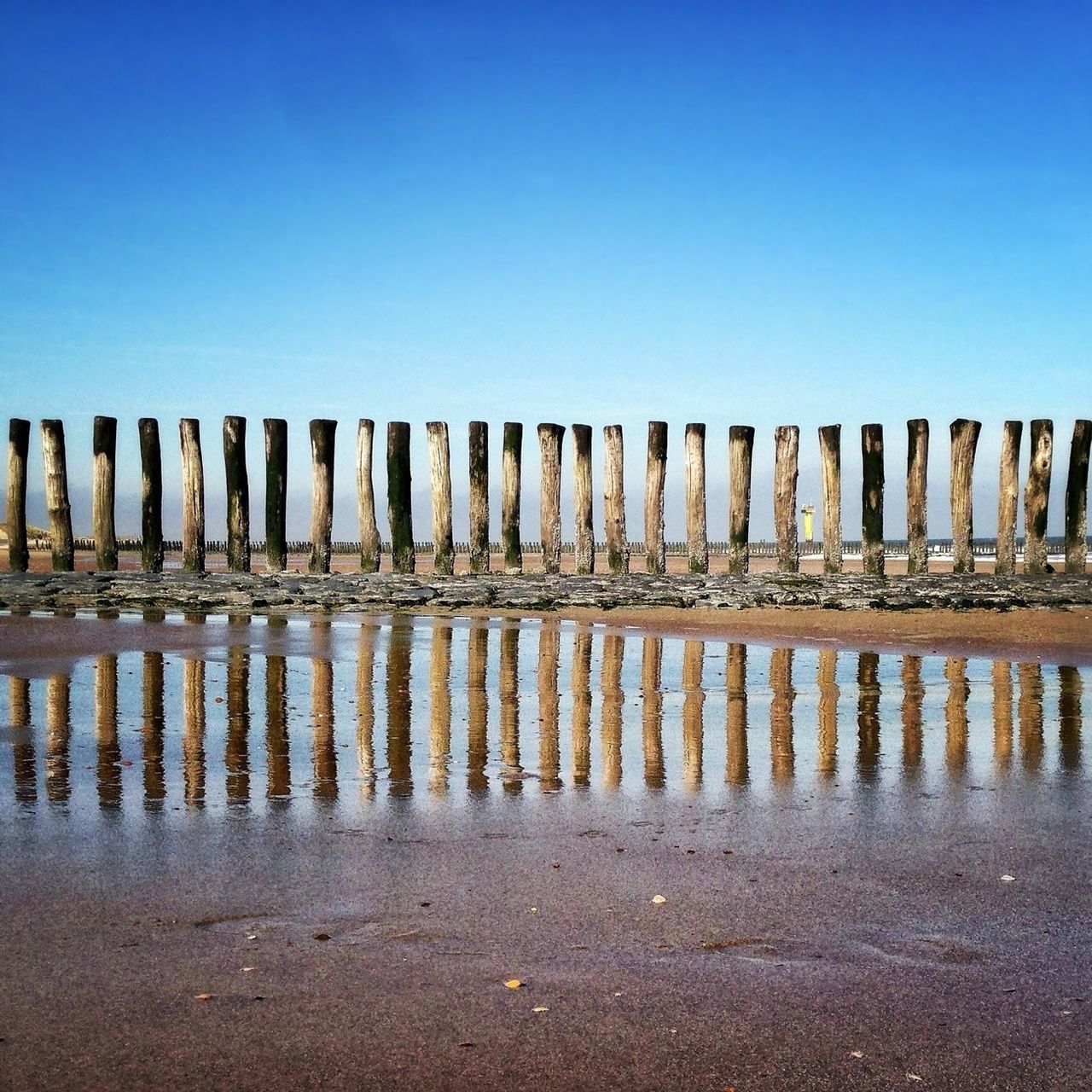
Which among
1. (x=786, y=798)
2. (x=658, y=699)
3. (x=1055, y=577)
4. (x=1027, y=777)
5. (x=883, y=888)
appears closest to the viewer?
(x=883, y=888)

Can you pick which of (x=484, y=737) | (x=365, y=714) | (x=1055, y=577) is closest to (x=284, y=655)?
(x=365, y=714)

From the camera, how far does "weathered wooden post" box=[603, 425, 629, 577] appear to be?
15195 mm

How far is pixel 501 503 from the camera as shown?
15.3 metres

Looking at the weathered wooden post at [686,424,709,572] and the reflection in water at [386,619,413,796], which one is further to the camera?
the weathered wooden post at [686,424,709,572]

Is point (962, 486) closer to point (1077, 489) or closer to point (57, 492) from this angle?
point (1077, 489)

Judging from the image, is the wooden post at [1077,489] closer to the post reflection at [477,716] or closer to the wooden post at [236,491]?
the post reflection at [477,716]

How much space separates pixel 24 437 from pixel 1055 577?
13.2 metres

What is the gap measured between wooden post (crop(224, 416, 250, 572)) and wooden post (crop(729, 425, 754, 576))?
628 cm

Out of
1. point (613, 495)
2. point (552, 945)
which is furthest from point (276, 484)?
point (552, 945)

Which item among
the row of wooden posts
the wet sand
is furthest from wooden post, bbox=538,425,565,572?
the wet sand

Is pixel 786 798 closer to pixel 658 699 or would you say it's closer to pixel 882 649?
pixel 658 699

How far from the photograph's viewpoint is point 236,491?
1523 centimetres

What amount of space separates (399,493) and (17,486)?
4962 mm

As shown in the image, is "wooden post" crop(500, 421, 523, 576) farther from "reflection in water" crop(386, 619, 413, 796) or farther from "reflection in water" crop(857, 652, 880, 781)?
"reflection in water" crop(857, 652, 880, 781)
